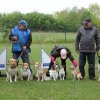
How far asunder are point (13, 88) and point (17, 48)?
2352 mm

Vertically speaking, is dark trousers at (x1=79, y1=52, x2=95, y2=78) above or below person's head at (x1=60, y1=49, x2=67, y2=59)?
below

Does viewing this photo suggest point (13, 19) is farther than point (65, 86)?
Yes

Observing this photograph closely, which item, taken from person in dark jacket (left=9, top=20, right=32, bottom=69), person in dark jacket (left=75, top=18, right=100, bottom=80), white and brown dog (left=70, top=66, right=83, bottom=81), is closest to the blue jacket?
person in dark jacket (left=9, top=20, right=32, bottom=69)

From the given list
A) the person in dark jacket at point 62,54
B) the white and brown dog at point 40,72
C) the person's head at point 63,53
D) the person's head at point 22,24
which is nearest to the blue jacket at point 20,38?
the person's head at point 22,24

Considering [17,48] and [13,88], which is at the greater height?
[17,48]

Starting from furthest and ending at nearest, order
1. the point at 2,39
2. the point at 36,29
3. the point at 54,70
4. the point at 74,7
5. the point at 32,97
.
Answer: the point at 74,7
the point at 36,29
the point at 2,39
the point at 54,70
the point at 32,97

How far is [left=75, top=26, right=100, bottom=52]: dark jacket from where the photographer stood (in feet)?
43.2

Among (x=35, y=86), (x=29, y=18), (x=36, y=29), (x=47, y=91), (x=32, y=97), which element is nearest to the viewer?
(x=32, y=97)

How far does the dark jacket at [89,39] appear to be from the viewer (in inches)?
518

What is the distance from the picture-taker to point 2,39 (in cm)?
4709

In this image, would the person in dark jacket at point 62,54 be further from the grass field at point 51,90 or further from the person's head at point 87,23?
the person's head at point 87,23

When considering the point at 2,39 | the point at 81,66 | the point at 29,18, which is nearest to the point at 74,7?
the point at 29,18

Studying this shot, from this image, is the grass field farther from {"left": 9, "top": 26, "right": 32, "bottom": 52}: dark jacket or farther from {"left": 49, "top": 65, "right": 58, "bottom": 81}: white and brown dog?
{"left": 9, "top": 26, "right": 32, "bottom": 52}: dark jacket

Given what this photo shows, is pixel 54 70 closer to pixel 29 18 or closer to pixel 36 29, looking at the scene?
pixel 36 29
